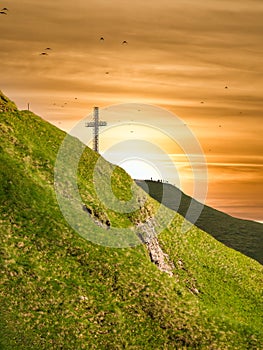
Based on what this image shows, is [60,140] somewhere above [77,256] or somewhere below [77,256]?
above

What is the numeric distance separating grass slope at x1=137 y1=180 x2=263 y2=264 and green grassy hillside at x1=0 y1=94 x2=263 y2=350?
7311 cm

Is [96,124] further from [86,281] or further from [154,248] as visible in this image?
[86,281]

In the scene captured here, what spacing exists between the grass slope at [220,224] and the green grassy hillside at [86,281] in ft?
240

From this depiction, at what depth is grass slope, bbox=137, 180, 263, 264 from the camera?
161150 mm

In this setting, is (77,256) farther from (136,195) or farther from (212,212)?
(212,212)

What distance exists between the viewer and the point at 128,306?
2488 inches

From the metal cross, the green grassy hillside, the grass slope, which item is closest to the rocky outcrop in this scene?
the green grassy hillside

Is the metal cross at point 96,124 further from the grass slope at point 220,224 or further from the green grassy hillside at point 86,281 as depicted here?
the green grassy hillside at point 86,281

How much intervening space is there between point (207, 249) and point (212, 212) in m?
89.6

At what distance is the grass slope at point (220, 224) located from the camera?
6344 inches

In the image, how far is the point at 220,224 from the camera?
174 metres

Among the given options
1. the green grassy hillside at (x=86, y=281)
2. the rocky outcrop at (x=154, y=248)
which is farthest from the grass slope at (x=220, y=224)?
the rocky outcrop at (x=154, y=248)

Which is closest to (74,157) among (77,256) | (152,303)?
(77,256)

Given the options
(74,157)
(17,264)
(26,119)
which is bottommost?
(17,264)
